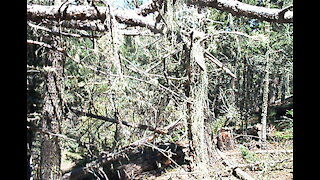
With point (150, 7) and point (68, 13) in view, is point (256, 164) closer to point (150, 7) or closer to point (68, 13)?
point (150, 7)

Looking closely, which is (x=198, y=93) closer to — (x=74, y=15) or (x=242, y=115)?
(x=74, y=15)

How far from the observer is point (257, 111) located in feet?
30.0

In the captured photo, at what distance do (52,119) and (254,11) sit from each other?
234cm

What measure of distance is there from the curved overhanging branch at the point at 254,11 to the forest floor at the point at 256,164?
5.10ft

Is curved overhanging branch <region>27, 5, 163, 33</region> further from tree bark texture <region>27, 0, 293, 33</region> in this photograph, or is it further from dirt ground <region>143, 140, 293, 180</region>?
dirt ground <region>143, 140, 293, 180</region>

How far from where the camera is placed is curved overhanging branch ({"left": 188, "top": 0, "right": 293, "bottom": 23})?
5.53ft

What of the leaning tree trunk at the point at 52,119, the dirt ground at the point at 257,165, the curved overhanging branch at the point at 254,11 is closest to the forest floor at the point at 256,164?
the dirt ground at the point at 257,165

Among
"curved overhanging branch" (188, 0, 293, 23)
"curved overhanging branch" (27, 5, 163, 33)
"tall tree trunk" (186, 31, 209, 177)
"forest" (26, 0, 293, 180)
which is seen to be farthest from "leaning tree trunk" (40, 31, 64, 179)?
"curved overhanging branch" (188, 0, 293, 23)

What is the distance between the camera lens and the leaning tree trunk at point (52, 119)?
2.87 m

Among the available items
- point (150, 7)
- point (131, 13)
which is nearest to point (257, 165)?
point (150, 7)

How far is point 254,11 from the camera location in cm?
182
